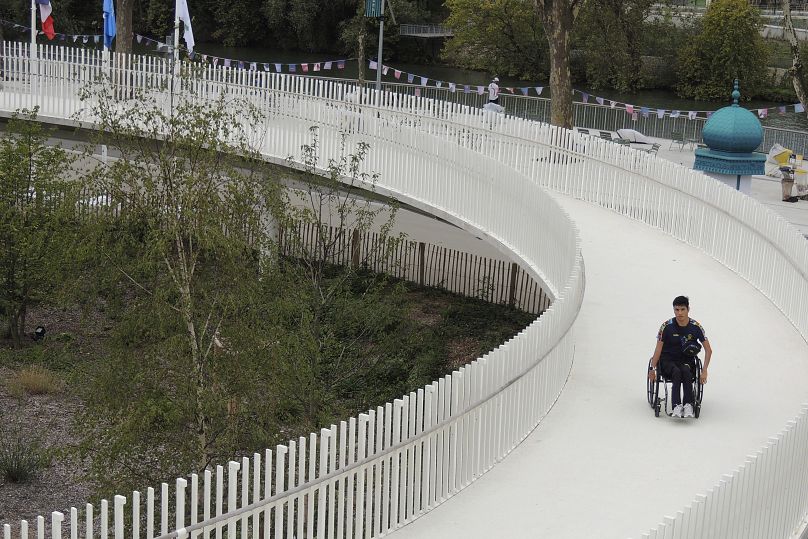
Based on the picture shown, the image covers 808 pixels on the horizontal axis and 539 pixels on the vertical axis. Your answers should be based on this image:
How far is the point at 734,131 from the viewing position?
27.0m

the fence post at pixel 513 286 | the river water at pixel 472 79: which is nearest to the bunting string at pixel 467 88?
the river water at pixel 472 79

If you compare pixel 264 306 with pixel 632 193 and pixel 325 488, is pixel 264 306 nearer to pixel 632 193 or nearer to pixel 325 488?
pixel 632 193

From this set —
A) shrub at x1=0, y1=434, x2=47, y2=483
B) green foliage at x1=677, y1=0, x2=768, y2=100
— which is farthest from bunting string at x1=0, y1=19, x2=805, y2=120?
shrub at x1=0, y1=434, x2=47, y2=483

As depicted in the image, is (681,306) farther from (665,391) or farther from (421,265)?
(421,265)

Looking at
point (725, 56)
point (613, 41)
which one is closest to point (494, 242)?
point (725, 56)

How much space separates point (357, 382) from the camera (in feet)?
81.9

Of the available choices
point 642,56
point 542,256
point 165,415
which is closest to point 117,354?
point 165,415

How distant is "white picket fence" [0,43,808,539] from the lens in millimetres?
9953

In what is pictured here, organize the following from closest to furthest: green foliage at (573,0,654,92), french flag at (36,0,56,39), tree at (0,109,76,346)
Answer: tree at (0,109,76,346), french flag at (36,0,56,39), green foliage at (573,0,654,92)

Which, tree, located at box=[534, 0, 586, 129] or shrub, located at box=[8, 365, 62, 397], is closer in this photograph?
shrub, located at box=[8, 365, 62, 397]

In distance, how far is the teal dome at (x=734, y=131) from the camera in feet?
88.8

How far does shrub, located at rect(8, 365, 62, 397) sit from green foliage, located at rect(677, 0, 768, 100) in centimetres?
5026

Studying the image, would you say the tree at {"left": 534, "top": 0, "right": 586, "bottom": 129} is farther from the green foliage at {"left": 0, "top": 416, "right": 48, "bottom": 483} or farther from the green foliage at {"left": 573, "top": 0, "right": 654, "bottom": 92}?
the green foliage at {"left": 573, "top": 0, "right": 654, "bottom": 92}

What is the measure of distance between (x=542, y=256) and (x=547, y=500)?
7594 mm
